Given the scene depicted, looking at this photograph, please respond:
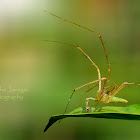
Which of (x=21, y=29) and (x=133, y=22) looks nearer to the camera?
(x=21, y=29)

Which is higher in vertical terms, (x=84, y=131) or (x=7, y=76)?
(x=7, y=76)

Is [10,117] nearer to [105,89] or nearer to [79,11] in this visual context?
[105,89]

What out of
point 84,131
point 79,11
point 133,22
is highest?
point 79,11

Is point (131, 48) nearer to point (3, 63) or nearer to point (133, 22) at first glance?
point (133, 22)

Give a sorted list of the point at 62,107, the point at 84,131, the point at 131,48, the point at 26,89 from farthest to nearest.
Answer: the point at 131,48 → the point at 26,89 → the point at 84,131 → the point at 62,107

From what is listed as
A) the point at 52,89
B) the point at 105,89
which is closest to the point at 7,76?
the point at 52,89

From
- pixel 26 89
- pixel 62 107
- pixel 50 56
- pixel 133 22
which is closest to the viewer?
pixel 62 107
